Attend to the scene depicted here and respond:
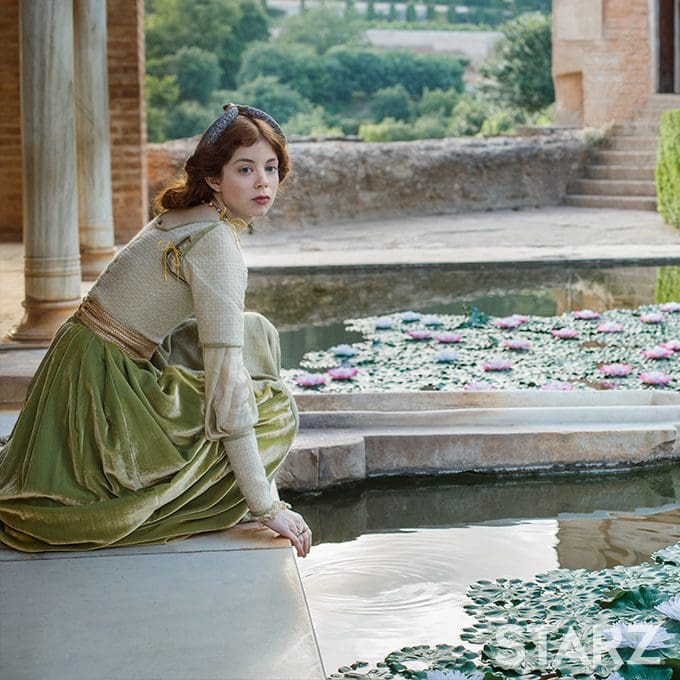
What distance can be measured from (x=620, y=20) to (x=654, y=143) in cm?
274

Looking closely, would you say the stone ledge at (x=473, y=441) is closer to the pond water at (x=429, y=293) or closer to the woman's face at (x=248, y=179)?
the woman's face at (x=248, y=179)

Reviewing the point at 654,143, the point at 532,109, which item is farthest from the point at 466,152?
the point at 532,109

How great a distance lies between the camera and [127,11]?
965cm

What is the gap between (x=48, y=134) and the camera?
187 inches

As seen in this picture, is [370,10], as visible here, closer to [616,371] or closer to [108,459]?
[616,371]

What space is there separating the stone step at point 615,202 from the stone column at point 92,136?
743 centimetres

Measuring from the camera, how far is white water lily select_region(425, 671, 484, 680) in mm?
2350

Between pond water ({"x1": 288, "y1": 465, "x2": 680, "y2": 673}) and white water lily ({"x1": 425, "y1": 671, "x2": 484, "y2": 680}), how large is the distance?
27 centimetres

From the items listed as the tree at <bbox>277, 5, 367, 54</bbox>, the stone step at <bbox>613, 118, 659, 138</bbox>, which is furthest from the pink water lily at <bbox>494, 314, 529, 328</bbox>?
the tree at <bbox>277, 5, 367, 54</bbox>

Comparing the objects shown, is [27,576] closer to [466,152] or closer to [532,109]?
[466,152]

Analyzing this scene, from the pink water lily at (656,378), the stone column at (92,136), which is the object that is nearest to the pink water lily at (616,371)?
the pink water lily at (656,378)

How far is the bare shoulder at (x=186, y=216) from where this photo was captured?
2.71 metres

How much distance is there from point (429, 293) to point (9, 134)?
169 inches
